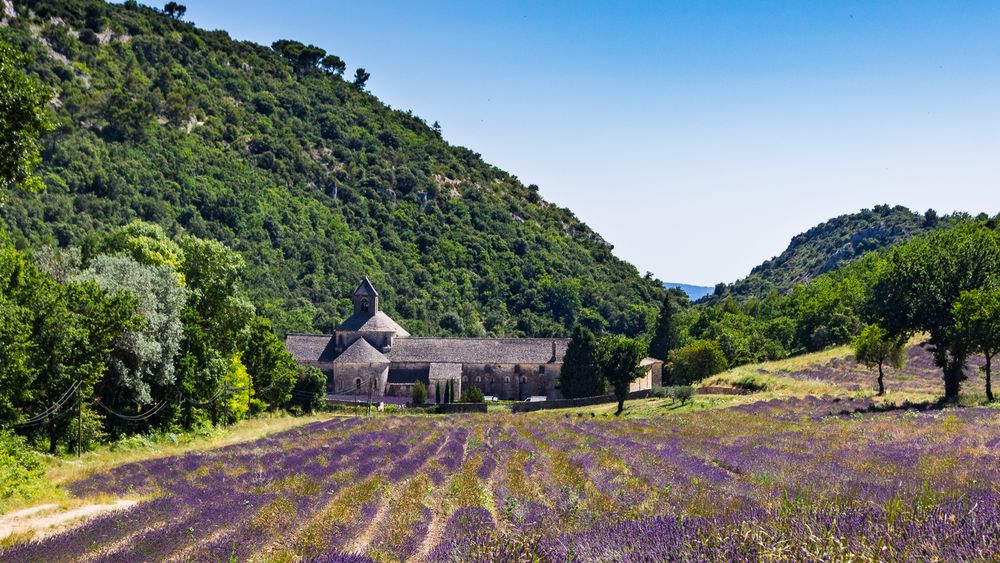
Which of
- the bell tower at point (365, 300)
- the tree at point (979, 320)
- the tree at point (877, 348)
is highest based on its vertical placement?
the bell tower at point (365, 300)

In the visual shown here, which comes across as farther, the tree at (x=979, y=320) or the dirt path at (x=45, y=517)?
the tree at (x=979, y=320)

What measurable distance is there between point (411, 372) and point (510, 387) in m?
11.2

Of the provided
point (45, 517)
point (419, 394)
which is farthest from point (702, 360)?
point (45, 517)

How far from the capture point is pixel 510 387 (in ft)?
263

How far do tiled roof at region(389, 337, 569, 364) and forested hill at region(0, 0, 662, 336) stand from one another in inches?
1024

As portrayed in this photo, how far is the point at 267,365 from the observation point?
173 ft

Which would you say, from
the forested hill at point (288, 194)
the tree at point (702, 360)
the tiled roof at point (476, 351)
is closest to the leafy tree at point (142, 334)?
the tiled roof at point (476, 351)

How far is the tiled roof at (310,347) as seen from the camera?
78.9 metres

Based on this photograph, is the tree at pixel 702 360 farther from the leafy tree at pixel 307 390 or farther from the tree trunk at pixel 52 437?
the tree trunk at pixel 52 437

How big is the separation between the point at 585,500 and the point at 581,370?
2312 inches

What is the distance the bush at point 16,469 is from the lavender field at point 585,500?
1.23m

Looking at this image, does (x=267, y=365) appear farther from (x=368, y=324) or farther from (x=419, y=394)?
(x=368, y=324)

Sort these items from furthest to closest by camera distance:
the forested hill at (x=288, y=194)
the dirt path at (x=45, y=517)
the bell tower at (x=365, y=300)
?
the forested hill at (x=288, y=194)
the bell tower at (x=365, y=300)
the dirt path at (x=45, y=517)

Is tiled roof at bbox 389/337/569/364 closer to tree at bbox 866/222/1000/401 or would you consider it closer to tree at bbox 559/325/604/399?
tree at bbox 559/325/604/399
